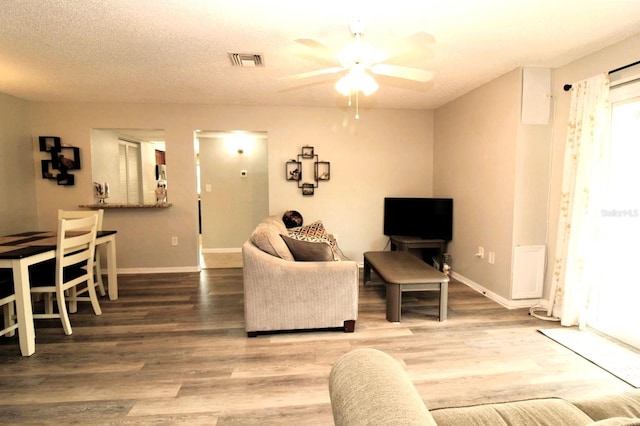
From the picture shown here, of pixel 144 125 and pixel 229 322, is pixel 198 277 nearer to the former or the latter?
pixel 229 322

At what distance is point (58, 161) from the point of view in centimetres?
Answer: 415

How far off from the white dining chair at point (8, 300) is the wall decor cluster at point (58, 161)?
2132 millimetres

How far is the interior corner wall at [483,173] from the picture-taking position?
10.3 ft

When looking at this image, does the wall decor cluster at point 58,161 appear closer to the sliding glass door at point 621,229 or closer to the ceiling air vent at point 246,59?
the ceiling air vent at point 246,59

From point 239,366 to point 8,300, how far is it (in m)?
1.83

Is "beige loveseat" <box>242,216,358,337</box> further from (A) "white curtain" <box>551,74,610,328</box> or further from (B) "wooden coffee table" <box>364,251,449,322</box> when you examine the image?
(A) "white curtain" <box>551,74,610,328</box>

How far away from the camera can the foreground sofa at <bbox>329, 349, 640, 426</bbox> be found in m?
0.69

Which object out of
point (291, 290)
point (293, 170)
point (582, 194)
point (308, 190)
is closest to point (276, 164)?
point (293, 170)

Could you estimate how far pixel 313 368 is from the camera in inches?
83.1

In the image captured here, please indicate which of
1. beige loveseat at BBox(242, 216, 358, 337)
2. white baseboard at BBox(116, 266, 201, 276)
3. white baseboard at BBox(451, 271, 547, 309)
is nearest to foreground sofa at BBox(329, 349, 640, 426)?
beige loveseat at BBox(242, 216, 358, 337)

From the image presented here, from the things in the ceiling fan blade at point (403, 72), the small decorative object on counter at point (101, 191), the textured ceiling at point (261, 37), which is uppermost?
the textured ceiling at point (261, 37)

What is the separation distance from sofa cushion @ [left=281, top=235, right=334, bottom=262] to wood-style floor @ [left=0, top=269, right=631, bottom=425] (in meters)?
0.64

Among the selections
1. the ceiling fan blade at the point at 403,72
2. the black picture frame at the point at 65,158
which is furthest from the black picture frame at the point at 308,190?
the black picture frame at the point at 65,158

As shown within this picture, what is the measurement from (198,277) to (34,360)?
208 cm
